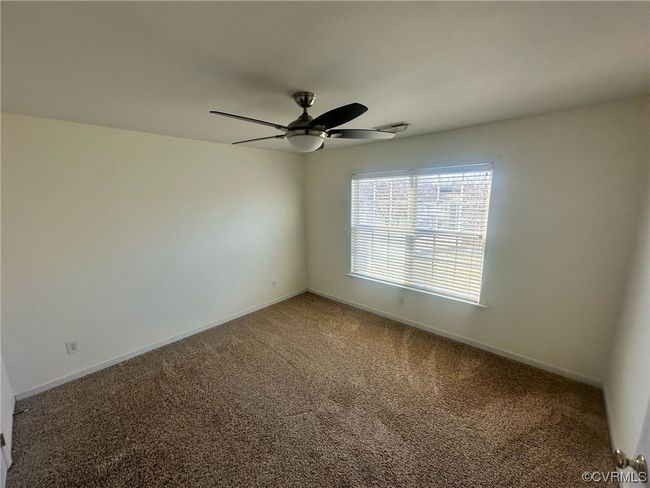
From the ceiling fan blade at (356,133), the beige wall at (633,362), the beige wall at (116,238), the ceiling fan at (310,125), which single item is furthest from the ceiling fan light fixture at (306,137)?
the beige wall at (633,362)

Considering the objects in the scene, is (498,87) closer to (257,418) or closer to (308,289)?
(257,418)

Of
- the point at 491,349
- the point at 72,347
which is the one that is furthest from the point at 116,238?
the point at 491,349

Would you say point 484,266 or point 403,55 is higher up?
point 403,55

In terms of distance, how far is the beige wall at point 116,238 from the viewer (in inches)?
84.5

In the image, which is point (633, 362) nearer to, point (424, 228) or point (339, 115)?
point (424, 228)

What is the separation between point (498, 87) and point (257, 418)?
285cm

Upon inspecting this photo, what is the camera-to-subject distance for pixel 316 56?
1310mm

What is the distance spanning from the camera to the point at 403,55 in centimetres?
131

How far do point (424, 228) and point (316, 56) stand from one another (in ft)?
7.45

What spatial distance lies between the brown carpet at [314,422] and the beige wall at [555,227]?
32cm

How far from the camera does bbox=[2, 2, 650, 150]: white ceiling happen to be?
100 cm

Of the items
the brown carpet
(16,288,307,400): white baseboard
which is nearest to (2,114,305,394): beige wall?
(16,288,307,400): white baseboard

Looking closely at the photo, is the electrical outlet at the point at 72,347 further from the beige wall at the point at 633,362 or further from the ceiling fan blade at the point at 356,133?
the beige wall at the point at 633,362

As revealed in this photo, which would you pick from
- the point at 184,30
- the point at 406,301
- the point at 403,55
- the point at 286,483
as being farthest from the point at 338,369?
the point at 184,30
